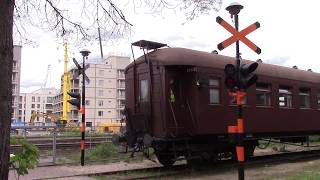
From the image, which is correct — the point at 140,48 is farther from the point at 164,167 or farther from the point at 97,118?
the point at 97,118

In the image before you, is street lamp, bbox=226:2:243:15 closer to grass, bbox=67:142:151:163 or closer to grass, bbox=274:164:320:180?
grass, bbox=274:164:320:180

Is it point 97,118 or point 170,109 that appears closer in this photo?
point 170,109

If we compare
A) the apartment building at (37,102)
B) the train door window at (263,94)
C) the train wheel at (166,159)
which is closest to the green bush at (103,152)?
the train wheel at (166,159)

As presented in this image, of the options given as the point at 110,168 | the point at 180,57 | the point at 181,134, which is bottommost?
the point at 110,168

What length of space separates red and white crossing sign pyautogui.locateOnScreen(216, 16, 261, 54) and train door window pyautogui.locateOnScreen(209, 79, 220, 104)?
162 inches

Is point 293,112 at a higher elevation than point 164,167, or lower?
higher

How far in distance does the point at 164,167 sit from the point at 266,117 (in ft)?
13.5

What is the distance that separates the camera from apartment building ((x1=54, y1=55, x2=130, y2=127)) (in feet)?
323

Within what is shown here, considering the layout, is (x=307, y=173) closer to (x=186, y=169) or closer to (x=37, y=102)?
(x=186, y=169)

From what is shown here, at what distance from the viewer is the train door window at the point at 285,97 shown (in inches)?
718

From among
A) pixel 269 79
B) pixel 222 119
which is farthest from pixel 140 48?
pixel 269 79

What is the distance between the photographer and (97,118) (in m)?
99.2

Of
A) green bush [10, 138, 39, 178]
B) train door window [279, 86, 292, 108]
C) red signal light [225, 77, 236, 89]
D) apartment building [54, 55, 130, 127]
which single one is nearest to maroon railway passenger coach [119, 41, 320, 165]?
train door window [279, 86, 292, 108]

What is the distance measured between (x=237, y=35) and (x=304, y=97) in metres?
9.87
